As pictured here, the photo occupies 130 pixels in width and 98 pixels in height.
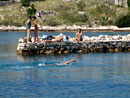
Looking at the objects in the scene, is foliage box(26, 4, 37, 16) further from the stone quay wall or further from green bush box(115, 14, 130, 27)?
the stone quay wall

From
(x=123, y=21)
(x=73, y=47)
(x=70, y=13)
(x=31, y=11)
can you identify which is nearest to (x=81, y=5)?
(x=70, y=13)

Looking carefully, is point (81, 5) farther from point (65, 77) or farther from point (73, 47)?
point (65, 77)

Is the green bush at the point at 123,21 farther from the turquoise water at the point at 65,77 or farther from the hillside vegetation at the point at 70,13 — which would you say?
the turquoise water at the point at 65,77

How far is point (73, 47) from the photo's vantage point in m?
44.2

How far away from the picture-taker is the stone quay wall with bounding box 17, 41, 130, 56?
4324 centimetres

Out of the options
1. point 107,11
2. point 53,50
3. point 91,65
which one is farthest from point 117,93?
point 107,11

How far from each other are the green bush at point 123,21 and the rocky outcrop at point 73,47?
69082mm

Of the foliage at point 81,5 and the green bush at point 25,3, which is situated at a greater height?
the green bush at point 25,3

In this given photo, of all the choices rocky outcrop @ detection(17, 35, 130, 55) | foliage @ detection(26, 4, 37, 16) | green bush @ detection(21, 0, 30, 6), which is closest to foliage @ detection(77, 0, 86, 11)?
foliage @ detection(26, 4, 37, 16)

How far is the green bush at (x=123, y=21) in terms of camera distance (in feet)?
377

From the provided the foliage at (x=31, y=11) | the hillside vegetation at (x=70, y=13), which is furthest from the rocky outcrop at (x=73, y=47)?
the foliage at (x=31, y=11)

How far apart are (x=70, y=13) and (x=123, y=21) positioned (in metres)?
16.3

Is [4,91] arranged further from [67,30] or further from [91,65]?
[67,30]

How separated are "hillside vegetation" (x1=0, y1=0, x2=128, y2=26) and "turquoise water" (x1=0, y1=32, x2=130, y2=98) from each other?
8281cm
